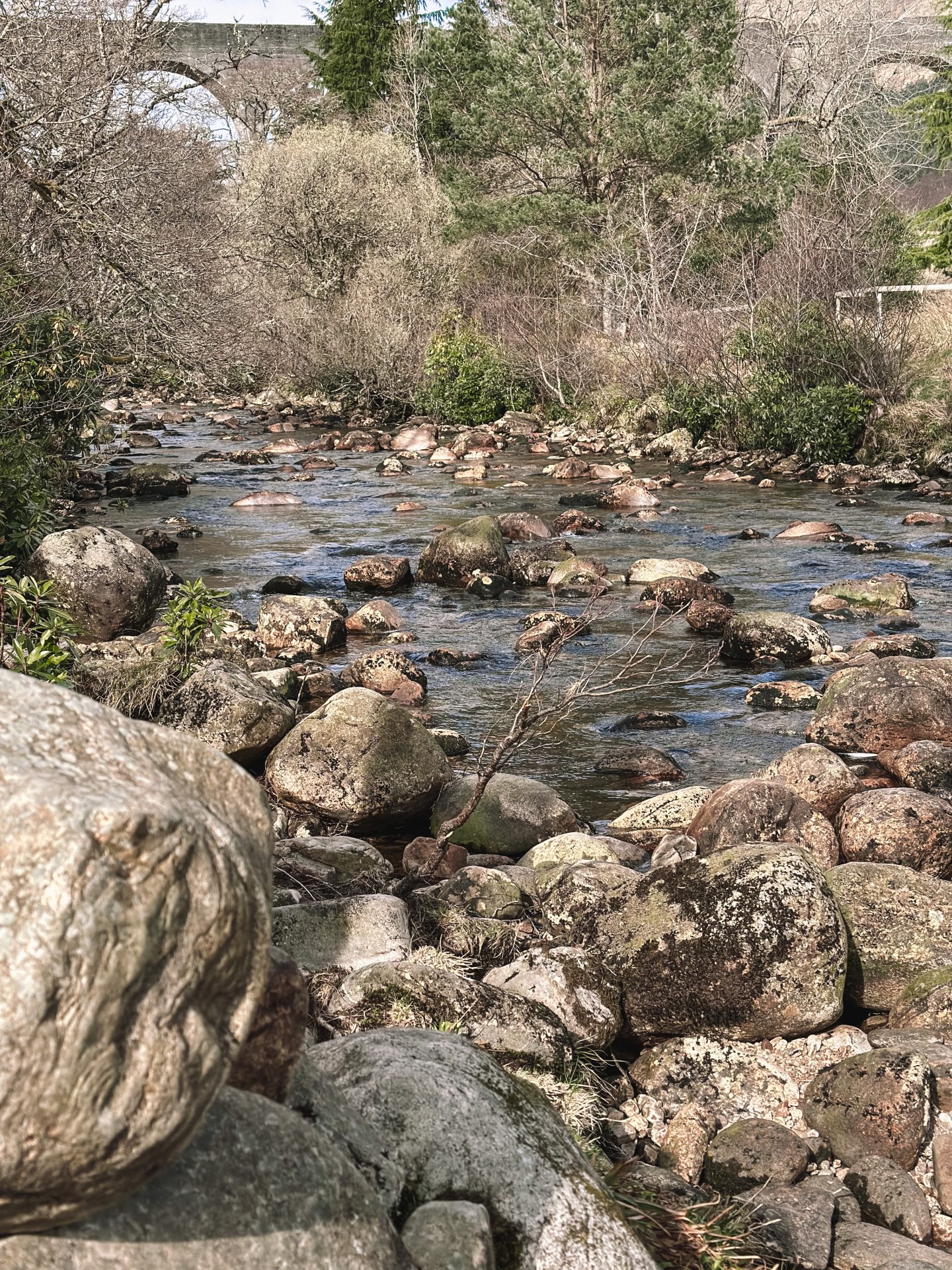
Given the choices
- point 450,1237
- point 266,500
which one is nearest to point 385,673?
point 450,1237

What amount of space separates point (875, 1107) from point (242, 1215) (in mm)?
3179

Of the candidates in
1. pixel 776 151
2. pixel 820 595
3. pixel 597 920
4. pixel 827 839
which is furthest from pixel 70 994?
pixel 776 151

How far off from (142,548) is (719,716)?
19.8 feet

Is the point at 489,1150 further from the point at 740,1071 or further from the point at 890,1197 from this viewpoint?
the point at 740,1071

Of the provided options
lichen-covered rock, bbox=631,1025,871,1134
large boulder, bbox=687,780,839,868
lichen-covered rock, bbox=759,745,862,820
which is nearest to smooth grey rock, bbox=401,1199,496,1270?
lichen-covered rock, bbox=631,1025,871,1134

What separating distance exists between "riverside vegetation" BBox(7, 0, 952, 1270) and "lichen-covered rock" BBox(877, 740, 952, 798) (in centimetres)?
3

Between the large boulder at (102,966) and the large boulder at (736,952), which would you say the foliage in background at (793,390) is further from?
the large boulder at (102,966)

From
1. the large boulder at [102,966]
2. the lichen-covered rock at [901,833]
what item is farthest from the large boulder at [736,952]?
the large boulder at [102,966]

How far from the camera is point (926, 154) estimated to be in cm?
3488

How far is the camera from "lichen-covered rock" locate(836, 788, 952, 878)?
22.3 ft

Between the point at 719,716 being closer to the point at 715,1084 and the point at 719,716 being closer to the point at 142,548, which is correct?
the point at 715,1084

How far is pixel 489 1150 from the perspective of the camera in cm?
309

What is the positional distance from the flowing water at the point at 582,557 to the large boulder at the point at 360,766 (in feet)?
3.77

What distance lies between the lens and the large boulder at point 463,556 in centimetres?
1473
